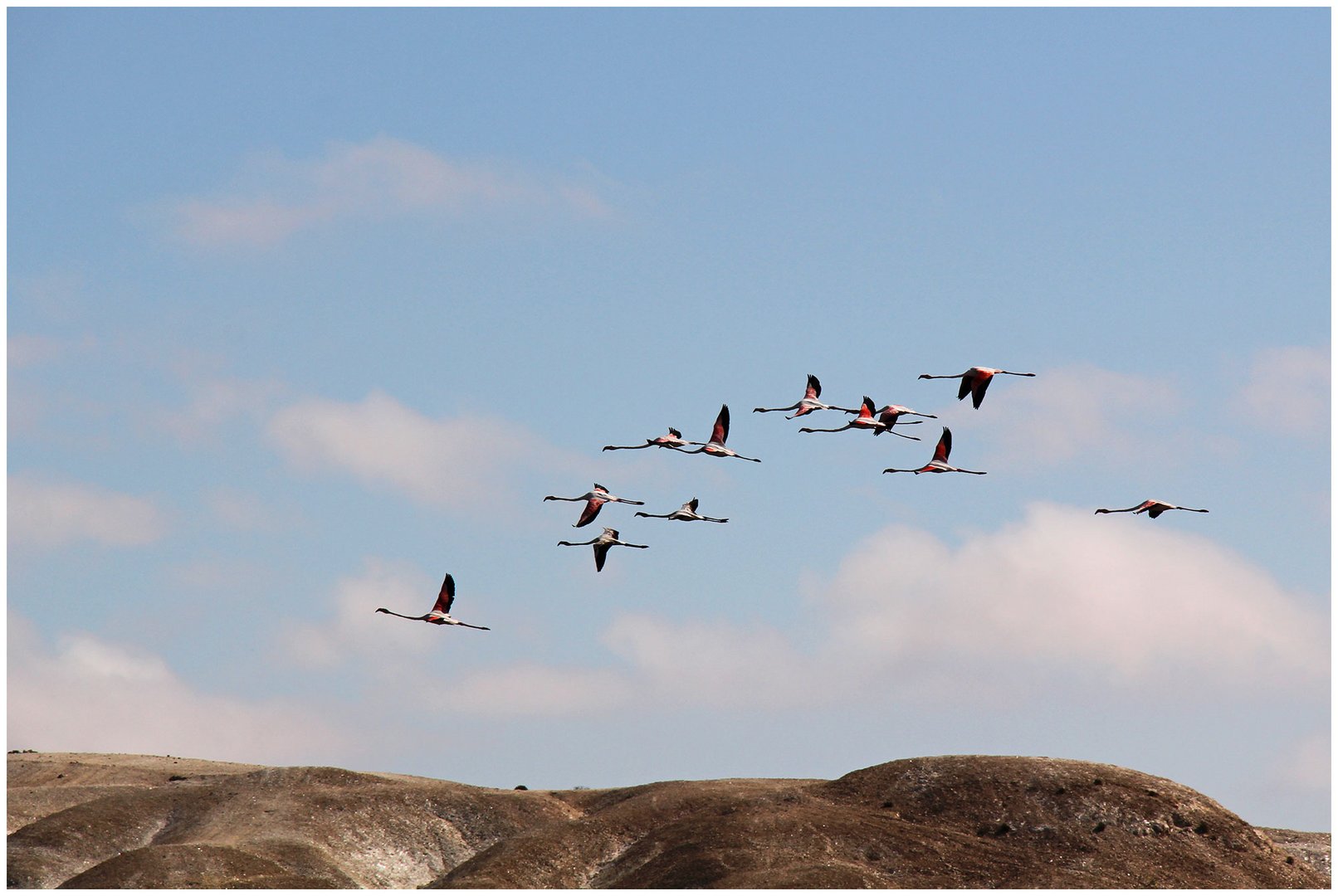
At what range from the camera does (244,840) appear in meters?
93.1

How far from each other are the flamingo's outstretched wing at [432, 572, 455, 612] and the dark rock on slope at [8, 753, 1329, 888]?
22.3 meters

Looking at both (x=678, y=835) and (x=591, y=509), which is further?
(x=678, y=835)

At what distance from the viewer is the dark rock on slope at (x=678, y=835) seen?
85.0 meters

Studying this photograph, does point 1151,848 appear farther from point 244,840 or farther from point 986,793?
point 244,840

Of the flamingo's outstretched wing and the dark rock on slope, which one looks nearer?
the flamingo's outstretched wing

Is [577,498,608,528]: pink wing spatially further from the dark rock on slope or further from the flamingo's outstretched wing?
the dark rock on slope

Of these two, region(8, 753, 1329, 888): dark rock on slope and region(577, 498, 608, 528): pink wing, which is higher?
region(577, 498, 608, 528): pink wing

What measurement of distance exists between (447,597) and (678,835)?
27.7 meters

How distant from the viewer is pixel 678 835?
89.1 metres

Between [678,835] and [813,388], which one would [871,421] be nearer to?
[813,388]

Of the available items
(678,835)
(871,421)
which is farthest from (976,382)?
(678,835)

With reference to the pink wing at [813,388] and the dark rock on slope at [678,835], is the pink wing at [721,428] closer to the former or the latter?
the pink wing at [813,388]

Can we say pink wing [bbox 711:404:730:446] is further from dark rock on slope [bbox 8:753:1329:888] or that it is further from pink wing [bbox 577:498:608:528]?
dark rock on slope [bbox 8:753:1329:888]

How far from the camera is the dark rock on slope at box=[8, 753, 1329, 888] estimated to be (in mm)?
85000
